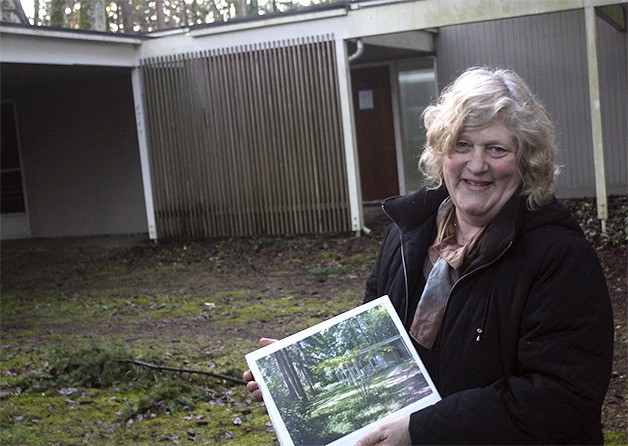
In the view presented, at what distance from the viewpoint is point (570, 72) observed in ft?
49.0

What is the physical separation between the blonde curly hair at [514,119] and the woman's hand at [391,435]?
66 centimetres

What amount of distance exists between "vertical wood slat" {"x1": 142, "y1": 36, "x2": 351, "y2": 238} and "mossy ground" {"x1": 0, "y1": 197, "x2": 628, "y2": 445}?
1.58 feet

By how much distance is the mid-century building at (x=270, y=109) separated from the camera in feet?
42.3

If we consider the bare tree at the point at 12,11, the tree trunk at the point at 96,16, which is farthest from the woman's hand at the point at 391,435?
the tree trunk at the point at 96,16

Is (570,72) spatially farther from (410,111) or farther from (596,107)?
(596,107)

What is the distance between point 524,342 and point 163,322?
7.40m

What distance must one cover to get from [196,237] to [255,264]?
2.62 meters

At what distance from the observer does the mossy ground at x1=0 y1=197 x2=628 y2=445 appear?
5.35 metres

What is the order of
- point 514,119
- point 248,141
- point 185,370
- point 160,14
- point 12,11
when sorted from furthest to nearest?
point 160,14 < point 12,11 < point 248,141 < point 185,370 < point 514,119

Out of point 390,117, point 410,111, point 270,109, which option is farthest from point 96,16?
point 270,109

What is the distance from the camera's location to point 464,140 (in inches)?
91.6

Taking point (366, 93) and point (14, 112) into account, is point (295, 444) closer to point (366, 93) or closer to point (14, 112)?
point (366, 93)

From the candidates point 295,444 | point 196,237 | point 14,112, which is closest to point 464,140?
point 295,444

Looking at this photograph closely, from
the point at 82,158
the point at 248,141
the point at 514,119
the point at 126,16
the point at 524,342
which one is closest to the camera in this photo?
the point at 524,342
